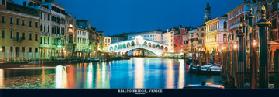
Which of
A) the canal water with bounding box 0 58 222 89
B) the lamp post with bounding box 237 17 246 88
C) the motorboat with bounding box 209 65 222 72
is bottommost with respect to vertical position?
the canal water with bounding box 0 58 222 89

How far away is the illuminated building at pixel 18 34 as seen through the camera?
312 inches

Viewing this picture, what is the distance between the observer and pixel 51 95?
3.62m

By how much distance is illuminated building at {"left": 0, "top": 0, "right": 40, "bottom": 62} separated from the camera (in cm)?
792

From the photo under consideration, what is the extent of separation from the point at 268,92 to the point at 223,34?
4.38m

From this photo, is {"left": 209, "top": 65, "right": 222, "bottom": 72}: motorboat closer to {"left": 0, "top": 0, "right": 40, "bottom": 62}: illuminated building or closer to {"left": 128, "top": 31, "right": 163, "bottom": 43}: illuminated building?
{"left": 0, "top": 0, "right": 40, "bottom": 62}: illuminated building

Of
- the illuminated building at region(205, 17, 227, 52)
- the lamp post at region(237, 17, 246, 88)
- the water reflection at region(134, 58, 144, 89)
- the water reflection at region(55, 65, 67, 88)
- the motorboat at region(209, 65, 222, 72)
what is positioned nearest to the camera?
the lamp post at region(237, 17, 246, 88)

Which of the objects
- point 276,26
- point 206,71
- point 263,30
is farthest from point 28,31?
point 263,30

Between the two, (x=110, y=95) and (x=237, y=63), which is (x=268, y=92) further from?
(x=237, y=63)

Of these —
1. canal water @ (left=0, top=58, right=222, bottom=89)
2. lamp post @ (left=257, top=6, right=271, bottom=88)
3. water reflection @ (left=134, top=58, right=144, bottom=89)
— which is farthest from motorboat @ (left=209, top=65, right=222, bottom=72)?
lamp post @ (left=257, top=6, right=271, bottom=88)

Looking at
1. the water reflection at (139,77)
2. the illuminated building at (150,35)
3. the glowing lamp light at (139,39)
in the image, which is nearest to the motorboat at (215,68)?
the water reflection at (139,77)

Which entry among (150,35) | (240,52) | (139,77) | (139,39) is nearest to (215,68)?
(139,77)

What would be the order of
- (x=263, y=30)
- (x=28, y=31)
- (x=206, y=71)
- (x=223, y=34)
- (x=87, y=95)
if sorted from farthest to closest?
(x=206, y=71) < (x=28, y=31) < (x=223, y=34) < (x=263, y=30) < (x=87, y=95)

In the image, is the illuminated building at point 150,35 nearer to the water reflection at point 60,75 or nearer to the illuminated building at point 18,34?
the illuminated building at point 18,34

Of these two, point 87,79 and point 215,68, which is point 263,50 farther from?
point 87,79
